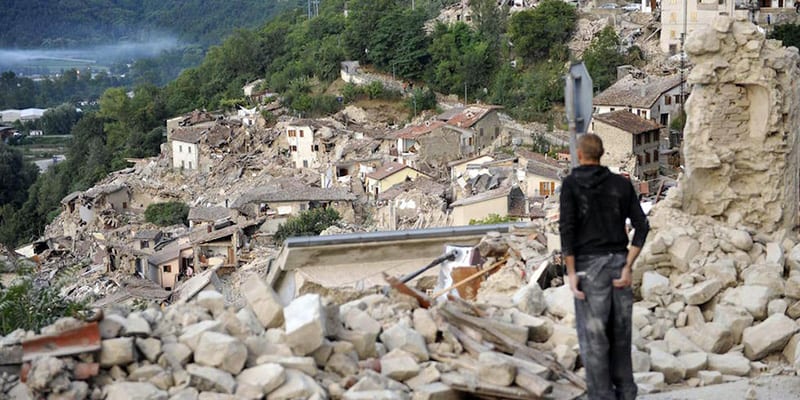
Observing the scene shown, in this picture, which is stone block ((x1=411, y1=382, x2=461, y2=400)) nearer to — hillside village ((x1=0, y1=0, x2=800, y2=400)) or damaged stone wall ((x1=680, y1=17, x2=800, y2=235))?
hillside village ((x1=0, y1=0, x2=800, y2=400))

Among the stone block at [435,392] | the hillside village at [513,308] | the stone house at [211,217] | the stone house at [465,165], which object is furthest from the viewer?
the stone house at [211,217]

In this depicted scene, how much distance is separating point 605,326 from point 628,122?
93.3ft

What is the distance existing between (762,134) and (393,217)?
77.4ft

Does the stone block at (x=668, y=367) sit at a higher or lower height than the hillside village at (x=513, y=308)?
lower

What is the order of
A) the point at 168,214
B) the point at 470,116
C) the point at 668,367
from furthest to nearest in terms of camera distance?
the point at 470,116 → the point at 168,214 → the point at 668,367

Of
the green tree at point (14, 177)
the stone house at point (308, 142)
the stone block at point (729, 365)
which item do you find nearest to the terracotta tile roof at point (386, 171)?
the stone house at point (308, 142)

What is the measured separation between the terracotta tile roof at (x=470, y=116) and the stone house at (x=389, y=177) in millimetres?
4502

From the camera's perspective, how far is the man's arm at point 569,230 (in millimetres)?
5911

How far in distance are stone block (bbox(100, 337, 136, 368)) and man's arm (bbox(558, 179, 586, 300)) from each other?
7.30 ft

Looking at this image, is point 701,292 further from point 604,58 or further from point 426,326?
point 604,58

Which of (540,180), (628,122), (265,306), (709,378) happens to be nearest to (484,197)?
(540,180)

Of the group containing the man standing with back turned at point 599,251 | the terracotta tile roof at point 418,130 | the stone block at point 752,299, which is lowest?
the terracotta tile roof at point 418,130

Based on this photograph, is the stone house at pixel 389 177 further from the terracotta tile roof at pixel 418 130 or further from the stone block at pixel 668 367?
the stone block at pixel 668 367

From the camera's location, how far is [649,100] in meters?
37.9
